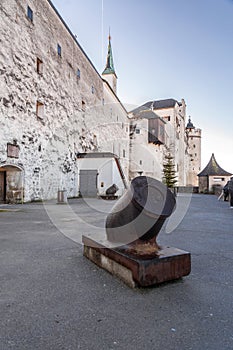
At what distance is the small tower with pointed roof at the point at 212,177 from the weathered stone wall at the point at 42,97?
20586 millimetres

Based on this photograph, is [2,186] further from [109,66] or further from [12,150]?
[109,66]

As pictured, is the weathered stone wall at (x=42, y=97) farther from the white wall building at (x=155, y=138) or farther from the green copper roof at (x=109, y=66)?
the green copper roof at (x=109, y=66)

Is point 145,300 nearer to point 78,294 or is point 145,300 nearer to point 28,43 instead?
point 78,294

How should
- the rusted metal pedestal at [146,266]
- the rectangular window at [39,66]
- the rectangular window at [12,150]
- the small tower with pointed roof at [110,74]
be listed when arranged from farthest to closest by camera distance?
the small tower with pointed roof at [110,74] < the rectangular window at [39,66] < the rectangular window at [12,150] < the rusted metal pedestal at [146,266]

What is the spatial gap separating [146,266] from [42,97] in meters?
12.2

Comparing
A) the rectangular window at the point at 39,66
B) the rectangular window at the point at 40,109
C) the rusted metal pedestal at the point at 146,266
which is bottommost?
the rusted metal pedestal at the point at 146,266

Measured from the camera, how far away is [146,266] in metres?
2.11

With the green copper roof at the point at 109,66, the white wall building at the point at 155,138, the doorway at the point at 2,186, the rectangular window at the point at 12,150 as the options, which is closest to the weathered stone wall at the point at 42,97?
the rectangular window at the point at 12,150

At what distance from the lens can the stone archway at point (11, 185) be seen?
1086cm

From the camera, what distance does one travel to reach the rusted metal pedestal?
2127mm

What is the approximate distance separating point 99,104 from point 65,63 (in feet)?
23.6

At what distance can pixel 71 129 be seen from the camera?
16.2 meters

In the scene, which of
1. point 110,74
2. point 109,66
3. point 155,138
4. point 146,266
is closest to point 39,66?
point 146,266

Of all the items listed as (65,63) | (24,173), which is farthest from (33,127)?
(65,63)
